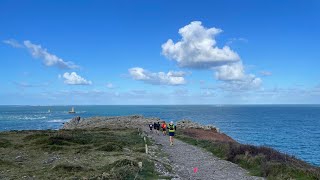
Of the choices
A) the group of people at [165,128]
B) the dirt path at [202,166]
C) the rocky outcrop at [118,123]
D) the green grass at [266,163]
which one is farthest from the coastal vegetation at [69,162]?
the rocky outcrop at [118,123]

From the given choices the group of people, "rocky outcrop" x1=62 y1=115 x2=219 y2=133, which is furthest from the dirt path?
"rocky outcrop" x1=62 y1=115 x2=219 y2=133

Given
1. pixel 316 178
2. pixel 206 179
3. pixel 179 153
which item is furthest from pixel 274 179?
pixel 179 153

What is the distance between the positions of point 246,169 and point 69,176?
40.1 feet

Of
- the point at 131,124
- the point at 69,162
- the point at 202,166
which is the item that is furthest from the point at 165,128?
the point at 69,162

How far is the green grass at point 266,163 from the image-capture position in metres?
19.0

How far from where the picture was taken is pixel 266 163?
21.5m

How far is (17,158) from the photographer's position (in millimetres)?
26266

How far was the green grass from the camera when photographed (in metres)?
19.0

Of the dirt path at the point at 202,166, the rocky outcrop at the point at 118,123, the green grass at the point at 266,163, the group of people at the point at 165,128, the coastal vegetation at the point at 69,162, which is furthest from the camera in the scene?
the rocky outcrop at the point at 118,123

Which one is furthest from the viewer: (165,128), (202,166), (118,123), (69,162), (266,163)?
(118,123)

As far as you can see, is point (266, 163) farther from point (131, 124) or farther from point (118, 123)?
point (118, 123)

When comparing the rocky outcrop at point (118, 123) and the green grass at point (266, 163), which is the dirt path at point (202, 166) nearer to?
the green grass at point (266, 163)

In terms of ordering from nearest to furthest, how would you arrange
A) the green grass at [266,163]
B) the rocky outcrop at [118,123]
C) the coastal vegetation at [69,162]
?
the coastal vegetation at [69,162], the green grass at [266,163], the rocky outcrop at [118,123]

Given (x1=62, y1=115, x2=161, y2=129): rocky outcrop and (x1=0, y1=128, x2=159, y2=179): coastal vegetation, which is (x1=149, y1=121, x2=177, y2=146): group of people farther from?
(x1=62, y1=115, x2=161, y2=129): rocky outcrop
